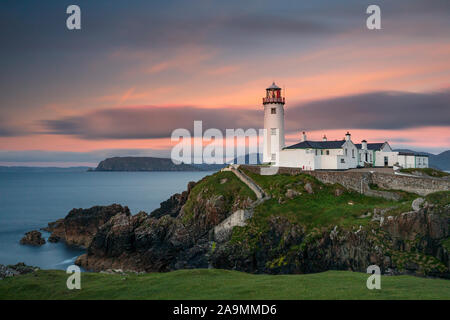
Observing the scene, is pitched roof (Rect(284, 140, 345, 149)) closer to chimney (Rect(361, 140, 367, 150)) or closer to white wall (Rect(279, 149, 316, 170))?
white wall (Rect(279, 149, 316, 170))

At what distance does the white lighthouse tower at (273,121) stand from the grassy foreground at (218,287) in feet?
141

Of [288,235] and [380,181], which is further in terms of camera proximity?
[380,181]

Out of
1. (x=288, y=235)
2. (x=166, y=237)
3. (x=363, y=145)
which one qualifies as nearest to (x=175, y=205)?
(x=166, y=237)

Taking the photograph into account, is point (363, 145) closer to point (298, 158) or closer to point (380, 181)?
point (298, 158)

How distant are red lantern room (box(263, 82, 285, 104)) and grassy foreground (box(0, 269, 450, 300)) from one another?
1792 inches

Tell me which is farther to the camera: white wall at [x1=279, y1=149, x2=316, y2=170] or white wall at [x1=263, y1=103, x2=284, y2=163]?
white wall at [x1=263, y1=103, x2=284, y2=163]

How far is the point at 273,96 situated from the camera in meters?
69.5

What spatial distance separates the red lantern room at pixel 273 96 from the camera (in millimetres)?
69188

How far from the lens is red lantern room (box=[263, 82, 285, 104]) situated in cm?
6919

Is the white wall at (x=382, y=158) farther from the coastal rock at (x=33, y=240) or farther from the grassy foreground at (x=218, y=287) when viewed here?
the coastal rock at (x=33, y=240)

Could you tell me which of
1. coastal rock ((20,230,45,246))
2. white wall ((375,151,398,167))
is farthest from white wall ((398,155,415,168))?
coastal rock ((20,230,45,246))

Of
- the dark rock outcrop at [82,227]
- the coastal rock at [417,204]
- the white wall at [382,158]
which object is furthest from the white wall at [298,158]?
the dark rock outcrop at [82,227]

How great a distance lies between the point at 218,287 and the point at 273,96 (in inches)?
2021
